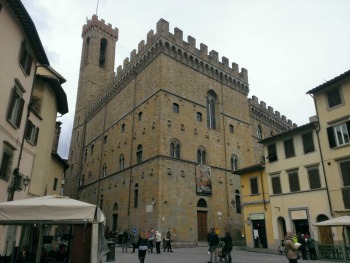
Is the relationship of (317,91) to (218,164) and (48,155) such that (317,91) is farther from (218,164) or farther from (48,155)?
(48,155)

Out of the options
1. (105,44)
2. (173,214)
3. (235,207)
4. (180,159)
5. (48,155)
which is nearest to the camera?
(48,155)

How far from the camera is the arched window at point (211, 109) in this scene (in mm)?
31516

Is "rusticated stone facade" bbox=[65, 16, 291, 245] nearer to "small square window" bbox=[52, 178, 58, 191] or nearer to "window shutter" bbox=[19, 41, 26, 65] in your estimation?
"small square window" bbox=[52, 178, 58, 191]

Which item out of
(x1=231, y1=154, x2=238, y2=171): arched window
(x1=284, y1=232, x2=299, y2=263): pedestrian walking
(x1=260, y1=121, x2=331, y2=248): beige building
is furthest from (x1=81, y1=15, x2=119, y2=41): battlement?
(x1=284, y1=232, x2=299, y2=263): pedestrian walking

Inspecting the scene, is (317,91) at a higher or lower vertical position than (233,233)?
higher

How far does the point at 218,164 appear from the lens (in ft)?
97.0

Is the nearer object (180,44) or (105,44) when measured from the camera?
(180,44)

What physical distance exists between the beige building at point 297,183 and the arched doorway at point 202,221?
6591 mm

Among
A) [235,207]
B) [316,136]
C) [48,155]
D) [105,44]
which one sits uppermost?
[105,44]

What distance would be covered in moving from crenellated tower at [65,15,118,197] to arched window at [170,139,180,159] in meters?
20.5

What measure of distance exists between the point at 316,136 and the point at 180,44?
1690 cm

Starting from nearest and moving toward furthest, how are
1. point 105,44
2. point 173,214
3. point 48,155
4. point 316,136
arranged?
point 48,155
point 316,136
point 173,214
point 105,44

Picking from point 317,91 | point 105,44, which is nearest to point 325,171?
point 317,91

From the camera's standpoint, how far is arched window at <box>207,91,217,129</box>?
31.5 meters
